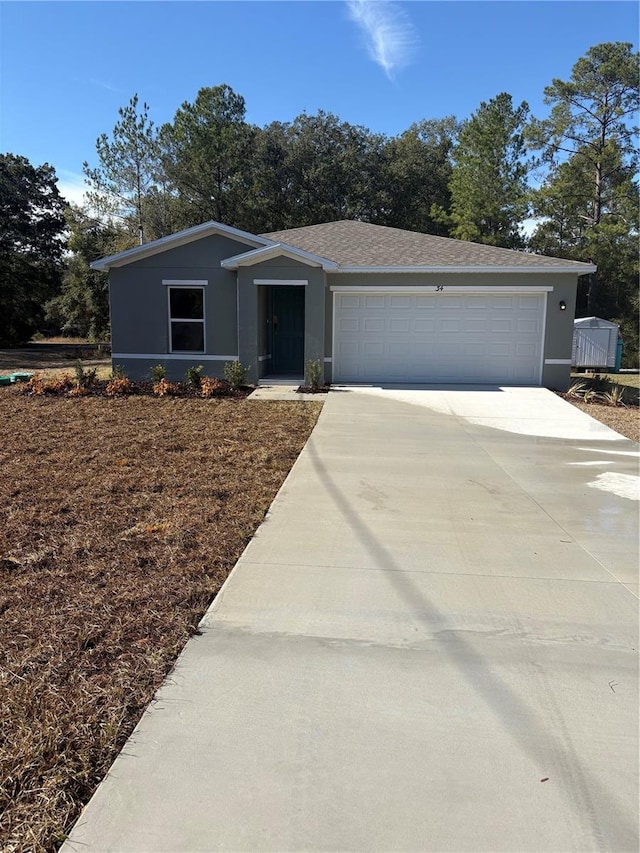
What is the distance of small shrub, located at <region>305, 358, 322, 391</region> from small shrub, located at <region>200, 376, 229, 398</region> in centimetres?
183

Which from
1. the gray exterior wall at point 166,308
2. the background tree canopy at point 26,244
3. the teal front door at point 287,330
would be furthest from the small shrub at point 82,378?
the background tree canopy at point 26,244

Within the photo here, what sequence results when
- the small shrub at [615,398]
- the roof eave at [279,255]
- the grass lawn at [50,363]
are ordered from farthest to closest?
the grass lawn at [50,363] < the roof eave at [279,255] < the small shrub at [615,398]

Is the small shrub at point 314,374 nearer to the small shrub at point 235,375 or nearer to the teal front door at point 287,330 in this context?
the small shrub at point 235,375

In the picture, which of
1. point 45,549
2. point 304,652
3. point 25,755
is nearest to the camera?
point 25,755

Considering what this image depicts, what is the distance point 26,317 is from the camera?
112ft

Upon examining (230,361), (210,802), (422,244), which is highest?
(422,244)

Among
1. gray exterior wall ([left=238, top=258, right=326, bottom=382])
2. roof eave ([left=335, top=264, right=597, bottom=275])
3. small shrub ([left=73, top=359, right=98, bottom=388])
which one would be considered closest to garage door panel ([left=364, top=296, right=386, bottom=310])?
roof eave ([left=335, top=264, right=597, bottom=275])

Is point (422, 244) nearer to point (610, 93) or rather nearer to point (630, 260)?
point (630, 260)

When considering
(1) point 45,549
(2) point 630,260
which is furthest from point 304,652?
(2) point 630,260

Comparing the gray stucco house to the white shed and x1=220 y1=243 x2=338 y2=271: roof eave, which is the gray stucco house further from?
the white shed

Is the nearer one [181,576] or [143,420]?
[181,576]

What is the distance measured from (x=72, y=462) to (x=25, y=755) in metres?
5.23

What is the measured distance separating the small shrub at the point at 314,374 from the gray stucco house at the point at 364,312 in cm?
59

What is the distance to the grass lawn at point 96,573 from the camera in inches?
96.7
